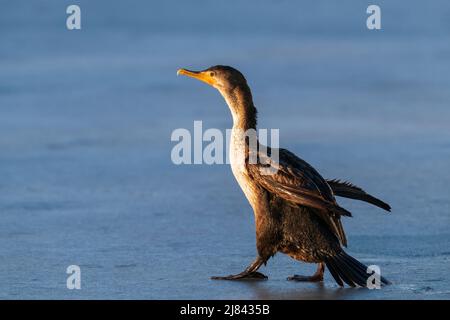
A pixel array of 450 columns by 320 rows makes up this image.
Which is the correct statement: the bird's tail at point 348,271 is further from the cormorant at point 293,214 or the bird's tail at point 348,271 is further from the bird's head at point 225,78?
the bird's head at point 225,78

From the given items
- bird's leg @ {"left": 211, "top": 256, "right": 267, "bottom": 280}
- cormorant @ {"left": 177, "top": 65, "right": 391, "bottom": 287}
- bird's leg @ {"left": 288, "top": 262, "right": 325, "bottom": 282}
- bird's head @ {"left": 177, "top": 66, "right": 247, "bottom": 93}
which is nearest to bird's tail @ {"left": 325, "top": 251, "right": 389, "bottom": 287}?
cormorant @ {"left": 177, "top": 65, "right": 391, "bottom": 287}

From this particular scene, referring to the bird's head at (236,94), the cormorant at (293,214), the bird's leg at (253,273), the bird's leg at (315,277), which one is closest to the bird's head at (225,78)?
the bird's head at (236,94)

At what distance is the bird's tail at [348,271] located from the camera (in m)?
8.33

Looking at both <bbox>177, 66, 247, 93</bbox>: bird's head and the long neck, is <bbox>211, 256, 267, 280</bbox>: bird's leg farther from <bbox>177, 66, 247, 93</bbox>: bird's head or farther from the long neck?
<bbox>177, 66, 247, 93</bbox>: bird's head

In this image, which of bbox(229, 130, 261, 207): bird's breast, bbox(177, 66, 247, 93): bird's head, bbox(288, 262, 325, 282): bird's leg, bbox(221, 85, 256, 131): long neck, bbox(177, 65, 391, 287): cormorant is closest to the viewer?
bbox(177, 65, 391, 287): cormorant

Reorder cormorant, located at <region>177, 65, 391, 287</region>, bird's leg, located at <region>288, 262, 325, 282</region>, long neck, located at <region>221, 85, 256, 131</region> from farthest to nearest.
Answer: long neck, located at <region>221, 85, 256, 131</region>
bird's leg, located at <region>288, 262, 325, 282</region>
cormorant, located at <region>177, 65, 391, 287</region>

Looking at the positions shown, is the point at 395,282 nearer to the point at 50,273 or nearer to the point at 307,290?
the point at 307,290

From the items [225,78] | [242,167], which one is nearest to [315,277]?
[242,167]

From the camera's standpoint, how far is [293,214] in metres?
8.70

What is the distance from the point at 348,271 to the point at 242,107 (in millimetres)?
1525

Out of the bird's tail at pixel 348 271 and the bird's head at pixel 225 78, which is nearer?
the bird's tail at pixel 348 271

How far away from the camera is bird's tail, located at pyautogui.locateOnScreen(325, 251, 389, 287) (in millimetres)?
8328
